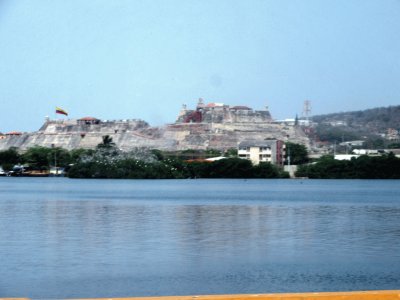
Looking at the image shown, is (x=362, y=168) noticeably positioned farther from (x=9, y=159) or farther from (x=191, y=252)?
(x=191, y=252)

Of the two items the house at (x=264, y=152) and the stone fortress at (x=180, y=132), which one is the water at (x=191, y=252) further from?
the stone fortress at (x=180, y=132)

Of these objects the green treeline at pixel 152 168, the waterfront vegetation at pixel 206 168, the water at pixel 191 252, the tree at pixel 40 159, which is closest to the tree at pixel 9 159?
the tree at pixel 40 159

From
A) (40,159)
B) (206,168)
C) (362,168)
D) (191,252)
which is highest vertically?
(40,159)

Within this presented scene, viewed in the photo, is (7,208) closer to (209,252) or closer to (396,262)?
(209,252)

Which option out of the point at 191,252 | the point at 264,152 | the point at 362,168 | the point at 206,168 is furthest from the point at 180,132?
the point at 191,252

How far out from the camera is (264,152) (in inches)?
4006

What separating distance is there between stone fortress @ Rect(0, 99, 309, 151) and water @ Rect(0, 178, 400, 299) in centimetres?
10783

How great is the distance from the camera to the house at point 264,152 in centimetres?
10138

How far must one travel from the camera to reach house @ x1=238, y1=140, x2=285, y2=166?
101 metres

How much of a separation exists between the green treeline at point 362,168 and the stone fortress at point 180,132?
54037 mm

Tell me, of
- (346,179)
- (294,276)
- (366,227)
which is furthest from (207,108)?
(294,276)

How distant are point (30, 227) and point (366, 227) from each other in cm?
887

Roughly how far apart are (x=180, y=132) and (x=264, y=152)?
50477 millimetres

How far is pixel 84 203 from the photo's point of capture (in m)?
37.5
